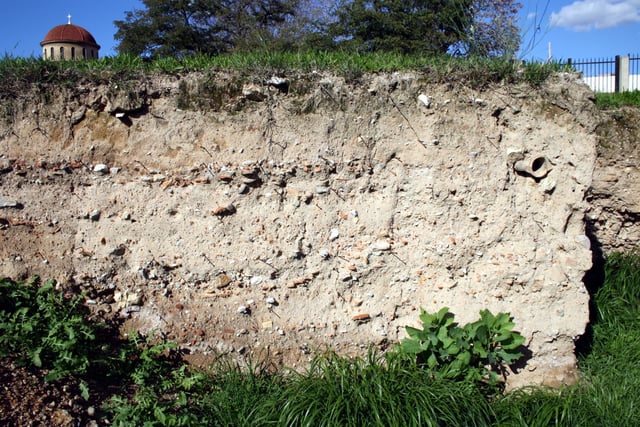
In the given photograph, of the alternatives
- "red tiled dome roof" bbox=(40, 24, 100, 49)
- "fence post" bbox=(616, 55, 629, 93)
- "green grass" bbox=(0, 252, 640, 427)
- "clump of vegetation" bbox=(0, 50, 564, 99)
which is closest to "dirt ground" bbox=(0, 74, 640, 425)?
"clump of vegetation" bbox=(0, 50, 564, 99)

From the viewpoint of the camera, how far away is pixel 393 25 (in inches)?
717

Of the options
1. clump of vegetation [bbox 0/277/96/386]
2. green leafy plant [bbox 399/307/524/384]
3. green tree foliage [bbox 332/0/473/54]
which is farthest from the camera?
green tree foliage [bbox 332/0/473/54]

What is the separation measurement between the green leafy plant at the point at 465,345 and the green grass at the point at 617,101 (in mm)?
3099

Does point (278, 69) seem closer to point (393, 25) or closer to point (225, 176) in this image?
point (225, 176)

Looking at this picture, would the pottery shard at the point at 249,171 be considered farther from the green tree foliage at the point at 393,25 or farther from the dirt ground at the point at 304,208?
the green tree foliage at the point at 393,25

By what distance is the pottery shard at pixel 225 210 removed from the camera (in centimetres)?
430

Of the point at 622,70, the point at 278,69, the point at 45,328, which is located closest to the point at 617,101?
the point at 278,69

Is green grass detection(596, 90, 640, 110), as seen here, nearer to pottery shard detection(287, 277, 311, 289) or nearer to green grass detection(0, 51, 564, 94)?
green grass detection(0, 51, 564, 94)

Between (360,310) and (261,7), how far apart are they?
79.6 feet

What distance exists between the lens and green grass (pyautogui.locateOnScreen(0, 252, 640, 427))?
132 inches

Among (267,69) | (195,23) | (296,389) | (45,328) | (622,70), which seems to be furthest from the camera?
(195,23)

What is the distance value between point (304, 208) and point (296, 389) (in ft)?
4.68

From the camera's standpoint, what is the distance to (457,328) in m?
4.00

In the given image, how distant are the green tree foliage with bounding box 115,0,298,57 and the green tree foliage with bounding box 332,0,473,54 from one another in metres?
6.46
